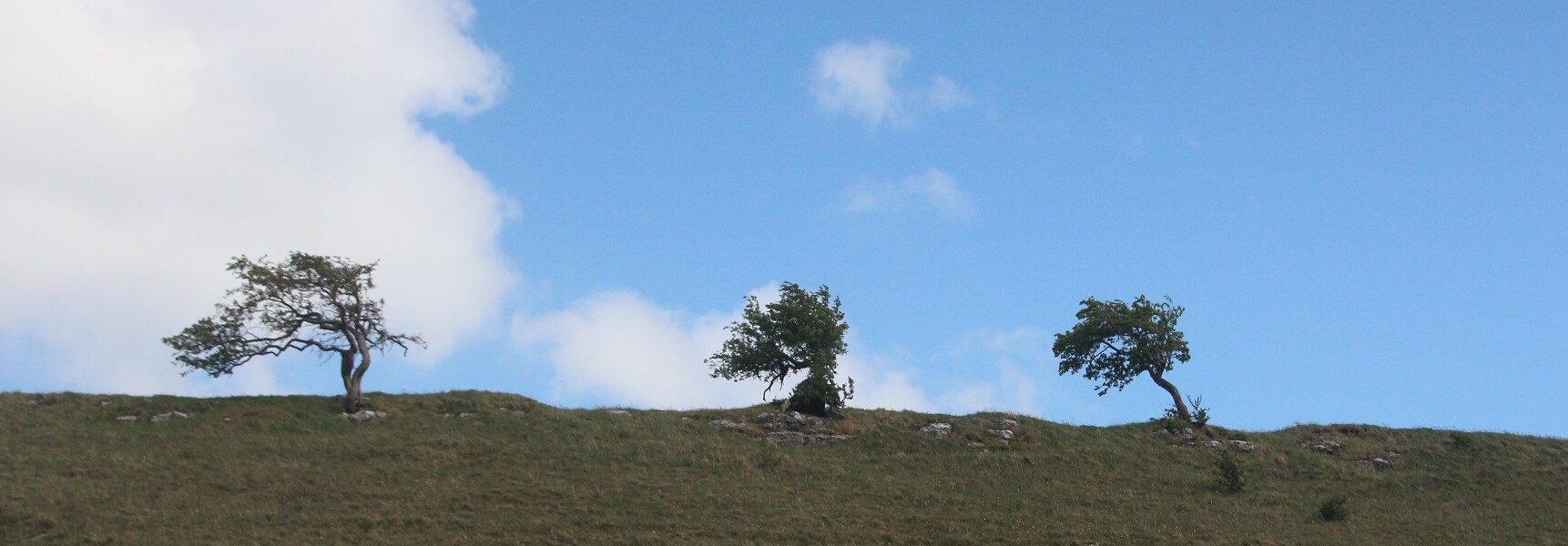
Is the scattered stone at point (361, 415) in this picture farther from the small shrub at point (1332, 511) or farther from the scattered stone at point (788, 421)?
the small shrub at point (1332, 511)

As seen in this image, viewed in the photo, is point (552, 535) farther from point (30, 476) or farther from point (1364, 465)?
point (1364, 465)

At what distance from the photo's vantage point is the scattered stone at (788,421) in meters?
55.9

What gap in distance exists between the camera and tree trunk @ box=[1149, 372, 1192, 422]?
6097cm

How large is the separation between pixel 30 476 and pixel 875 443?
119 ft

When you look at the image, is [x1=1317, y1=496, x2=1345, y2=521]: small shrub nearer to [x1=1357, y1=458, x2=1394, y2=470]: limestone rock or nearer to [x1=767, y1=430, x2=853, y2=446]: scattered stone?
[x1=1357, y1=458, x2=1394, y2=470]: limestone rock

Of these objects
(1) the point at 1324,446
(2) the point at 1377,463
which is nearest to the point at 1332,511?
(2) the point at 1377,463

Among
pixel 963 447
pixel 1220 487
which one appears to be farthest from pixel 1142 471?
pixel 963 447

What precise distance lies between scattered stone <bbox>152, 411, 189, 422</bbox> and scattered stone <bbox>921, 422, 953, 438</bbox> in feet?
119

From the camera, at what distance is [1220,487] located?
47938 mm

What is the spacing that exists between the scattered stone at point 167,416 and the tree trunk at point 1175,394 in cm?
5255

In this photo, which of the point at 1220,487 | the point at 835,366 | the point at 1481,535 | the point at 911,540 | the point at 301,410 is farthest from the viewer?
the point at 835,366

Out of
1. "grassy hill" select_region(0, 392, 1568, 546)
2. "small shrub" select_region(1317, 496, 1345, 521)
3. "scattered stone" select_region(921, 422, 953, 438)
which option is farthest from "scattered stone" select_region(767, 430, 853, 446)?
"small shrub" select_region(1317, 496, 1345, 521)

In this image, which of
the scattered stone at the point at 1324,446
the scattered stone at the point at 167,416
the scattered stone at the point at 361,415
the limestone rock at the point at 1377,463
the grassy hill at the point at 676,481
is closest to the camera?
the grassy hill at the point at 676,481

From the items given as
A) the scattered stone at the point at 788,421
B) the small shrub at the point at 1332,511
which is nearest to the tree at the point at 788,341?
the scattered stone at the point at 788,421
